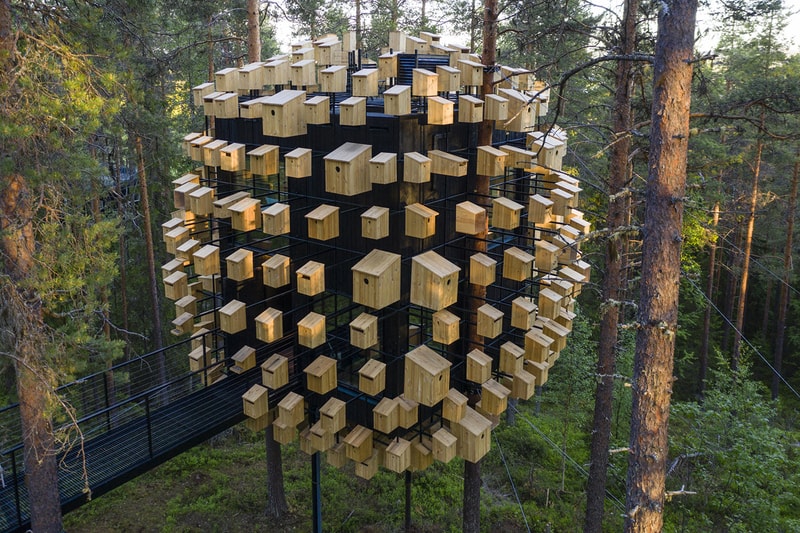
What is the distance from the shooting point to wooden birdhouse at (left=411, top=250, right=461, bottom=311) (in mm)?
7105

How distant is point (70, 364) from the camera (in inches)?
259

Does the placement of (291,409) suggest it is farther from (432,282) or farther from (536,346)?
(536,346)

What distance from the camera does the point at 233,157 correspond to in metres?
8.52

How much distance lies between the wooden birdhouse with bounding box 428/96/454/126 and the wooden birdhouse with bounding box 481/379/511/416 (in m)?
3.58

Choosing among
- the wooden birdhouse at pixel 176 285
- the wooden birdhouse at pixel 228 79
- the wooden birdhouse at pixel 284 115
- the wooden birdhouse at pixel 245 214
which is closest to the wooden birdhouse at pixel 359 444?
the wooden birdhouse at pixel 245 214

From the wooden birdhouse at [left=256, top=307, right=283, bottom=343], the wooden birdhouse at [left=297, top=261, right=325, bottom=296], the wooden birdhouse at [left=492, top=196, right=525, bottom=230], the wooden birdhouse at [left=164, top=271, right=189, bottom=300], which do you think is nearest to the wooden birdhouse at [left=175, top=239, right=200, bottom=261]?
the wooden birdhouse at [left=164, top=271, right=189, bottom=300]

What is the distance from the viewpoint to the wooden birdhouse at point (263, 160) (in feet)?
25.7

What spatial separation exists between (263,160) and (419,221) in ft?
7.68

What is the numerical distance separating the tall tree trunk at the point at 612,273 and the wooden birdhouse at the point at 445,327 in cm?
217

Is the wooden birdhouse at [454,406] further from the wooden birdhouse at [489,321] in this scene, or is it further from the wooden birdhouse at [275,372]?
the wooden birdhouse at [275,372]

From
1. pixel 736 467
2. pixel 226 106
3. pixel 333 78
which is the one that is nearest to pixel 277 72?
pixel 226 106

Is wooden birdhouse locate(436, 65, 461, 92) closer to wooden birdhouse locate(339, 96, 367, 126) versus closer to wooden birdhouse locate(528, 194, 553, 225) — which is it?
wooden birdhouse locate(339, 96, 367, 126)

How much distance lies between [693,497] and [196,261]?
12.8 meters

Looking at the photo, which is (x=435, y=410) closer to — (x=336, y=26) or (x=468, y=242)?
(x=468, y=242)
